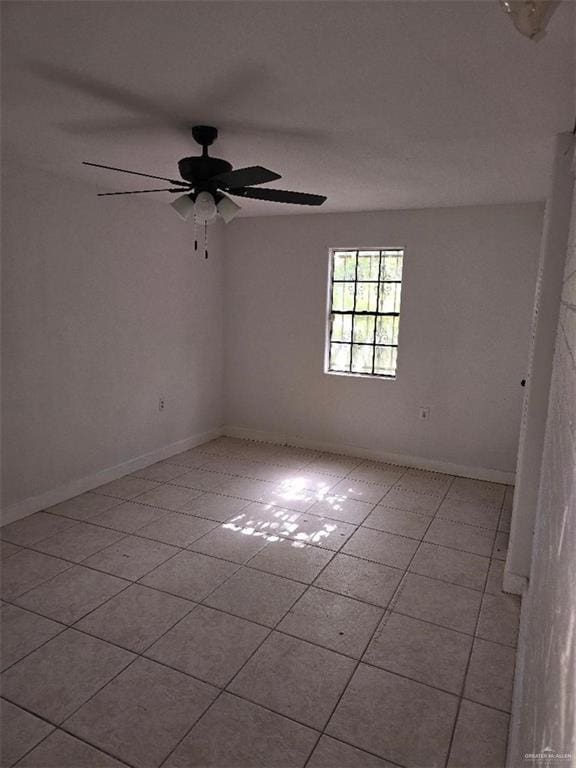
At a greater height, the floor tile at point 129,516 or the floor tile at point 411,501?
the floor tile at point 411,501

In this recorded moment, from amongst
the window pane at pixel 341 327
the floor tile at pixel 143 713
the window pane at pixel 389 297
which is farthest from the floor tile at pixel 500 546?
the window pane at pixel 341 327

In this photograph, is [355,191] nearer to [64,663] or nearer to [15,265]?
[15,265]

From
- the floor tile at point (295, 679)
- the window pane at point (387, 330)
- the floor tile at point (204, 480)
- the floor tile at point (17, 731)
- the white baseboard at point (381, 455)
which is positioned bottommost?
the floor tile at point (17, 731)

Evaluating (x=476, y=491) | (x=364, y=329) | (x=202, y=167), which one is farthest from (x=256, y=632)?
(x=364, y=329)

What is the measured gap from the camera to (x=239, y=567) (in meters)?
2.82

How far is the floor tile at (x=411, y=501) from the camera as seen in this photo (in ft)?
12.1

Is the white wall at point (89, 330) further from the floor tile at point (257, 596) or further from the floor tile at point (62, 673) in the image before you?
the floor tile at point (257, 596)

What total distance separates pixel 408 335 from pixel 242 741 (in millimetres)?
3491

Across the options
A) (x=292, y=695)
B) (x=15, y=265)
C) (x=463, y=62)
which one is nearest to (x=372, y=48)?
(x=463, y=62)

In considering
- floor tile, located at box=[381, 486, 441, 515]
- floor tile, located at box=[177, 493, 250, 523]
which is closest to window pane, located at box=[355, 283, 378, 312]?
floor tile, located at box=[381, 486, 441, 515]

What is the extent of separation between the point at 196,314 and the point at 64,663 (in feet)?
11.2

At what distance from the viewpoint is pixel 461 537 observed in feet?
10.7

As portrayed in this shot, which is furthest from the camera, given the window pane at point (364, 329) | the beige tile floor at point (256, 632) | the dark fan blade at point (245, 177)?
the window pane at point (364, 329)

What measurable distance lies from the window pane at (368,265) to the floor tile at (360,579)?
2768mm
